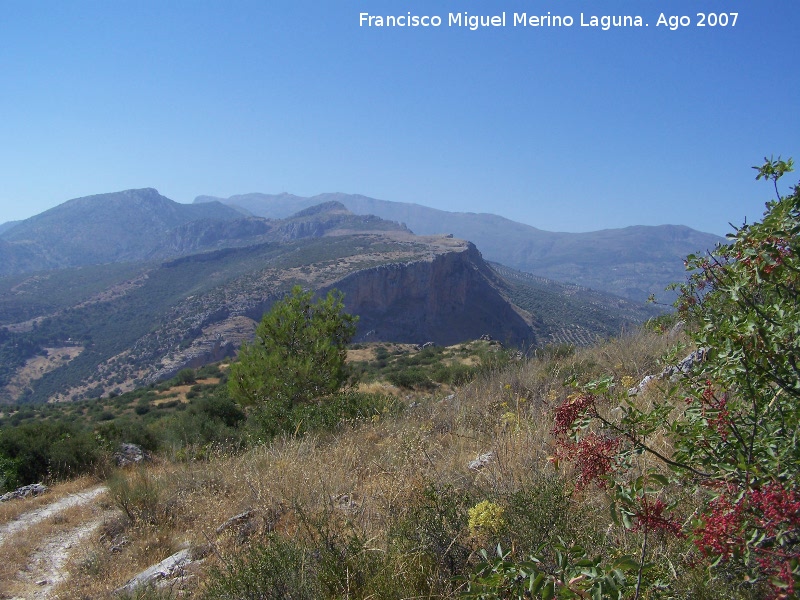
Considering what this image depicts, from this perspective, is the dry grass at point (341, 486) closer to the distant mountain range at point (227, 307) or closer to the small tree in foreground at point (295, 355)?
the small tree in foreground at point (295, 355)

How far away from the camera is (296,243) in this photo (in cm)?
10162

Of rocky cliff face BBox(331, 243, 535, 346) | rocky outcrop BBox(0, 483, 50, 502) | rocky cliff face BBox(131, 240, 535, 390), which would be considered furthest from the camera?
rocky cliff face BBox(331, 243, 535, 346)

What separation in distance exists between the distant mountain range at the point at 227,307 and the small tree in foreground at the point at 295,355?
3350 centimetres

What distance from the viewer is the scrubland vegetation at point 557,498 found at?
4.68 feet

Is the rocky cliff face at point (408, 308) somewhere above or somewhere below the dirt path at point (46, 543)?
below

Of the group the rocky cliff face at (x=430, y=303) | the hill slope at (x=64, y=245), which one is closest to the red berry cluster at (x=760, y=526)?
the rocky cliff face at (x=430, y=303)

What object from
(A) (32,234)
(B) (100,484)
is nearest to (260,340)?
(B) (100,484)

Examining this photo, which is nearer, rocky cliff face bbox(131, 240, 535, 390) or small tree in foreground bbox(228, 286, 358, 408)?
small tree in foreground bbox(228, 286, 358, 408)

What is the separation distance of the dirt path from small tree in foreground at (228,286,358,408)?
403 centimetres

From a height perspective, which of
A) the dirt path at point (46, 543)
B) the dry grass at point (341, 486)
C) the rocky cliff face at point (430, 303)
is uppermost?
the dry grass at point (341, 486)

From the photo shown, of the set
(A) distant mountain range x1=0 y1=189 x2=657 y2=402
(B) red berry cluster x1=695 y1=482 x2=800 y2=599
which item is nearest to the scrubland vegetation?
(B) red berry cluster x1=695 y1=482 x2=800 y2=599

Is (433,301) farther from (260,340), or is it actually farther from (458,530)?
(458,530)

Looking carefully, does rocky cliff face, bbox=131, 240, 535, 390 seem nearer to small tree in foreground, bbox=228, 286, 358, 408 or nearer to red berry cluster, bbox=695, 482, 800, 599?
small tree in foreground, bbox=228, 286, 358, 408

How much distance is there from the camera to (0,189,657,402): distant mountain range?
56.4 m
